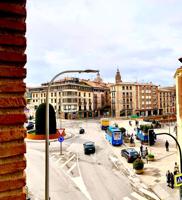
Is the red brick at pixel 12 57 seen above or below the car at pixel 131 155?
above

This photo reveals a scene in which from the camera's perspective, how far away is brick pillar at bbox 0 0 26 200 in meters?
2.55

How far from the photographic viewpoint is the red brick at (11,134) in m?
2.55

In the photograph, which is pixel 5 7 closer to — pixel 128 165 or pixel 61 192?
pixel 61 192

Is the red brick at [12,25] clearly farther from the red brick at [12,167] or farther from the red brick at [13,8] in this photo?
the red brick at [12,167]

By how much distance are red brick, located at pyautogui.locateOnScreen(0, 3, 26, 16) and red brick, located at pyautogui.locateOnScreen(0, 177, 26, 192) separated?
182 centimetres

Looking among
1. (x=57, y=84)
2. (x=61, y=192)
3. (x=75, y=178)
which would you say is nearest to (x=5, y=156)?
(x=61, y=192)

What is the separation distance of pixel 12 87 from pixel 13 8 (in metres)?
0.87

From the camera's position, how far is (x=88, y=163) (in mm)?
26016

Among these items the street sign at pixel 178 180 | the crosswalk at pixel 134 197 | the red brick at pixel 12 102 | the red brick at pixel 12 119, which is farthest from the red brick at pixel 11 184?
the crosswalk at pixel 134 197

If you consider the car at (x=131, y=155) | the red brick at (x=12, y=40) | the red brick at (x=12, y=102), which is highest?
the red brick at (x=12, y=40)

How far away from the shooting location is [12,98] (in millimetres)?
2629

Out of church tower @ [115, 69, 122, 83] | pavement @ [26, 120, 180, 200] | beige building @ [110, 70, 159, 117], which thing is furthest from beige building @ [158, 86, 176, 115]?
pavement @ [26, 120, 180, 200]

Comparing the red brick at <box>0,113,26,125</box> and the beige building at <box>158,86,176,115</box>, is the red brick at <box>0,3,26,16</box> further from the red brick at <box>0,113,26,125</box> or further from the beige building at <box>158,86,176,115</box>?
the beige building at <box>158,86,176,115</box>

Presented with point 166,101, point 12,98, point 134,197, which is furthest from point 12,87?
point 166,101
